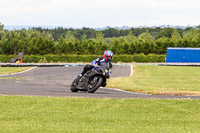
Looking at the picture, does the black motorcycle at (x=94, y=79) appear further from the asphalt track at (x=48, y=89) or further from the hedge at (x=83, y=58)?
the hedge at (x=83, y=58)

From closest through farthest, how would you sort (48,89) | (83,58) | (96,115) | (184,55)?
(96,115) → (48,89) → (184,55) → (83,58)

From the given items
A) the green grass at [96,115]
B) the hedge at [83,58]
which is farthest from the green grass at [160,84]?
the hedge at [83,58]

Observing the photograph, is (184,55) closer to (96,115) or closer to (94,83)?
(94,83)

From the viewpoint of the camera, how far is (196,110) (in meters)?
12.2

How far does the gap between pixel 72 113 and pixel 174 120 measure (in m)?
3.12

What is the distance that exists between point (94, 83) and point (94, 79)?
0.20 meters

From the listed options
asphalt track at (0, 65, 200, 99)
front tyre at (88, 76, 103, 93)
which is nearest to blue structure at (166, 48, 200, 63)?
asphalt track at (0, 65, 200, 99)

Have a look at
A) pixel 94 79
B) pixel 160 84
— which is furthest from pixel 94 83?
pixel 160 84

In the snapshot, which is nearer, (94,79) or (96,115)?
(96,115)

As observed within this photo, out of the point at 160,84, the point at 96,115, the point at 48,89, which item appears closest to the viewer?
the point at 96,115

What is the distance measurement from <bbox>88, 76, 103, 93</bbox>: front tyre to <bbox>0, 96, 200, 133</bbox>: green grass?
2.47 metres

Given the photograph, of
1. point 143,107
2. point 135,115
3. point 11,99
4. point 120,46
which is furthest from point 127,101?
point 120,46

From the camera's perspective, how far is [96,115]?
11.4 meters

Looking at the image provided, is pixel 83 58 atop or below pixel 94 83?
below
